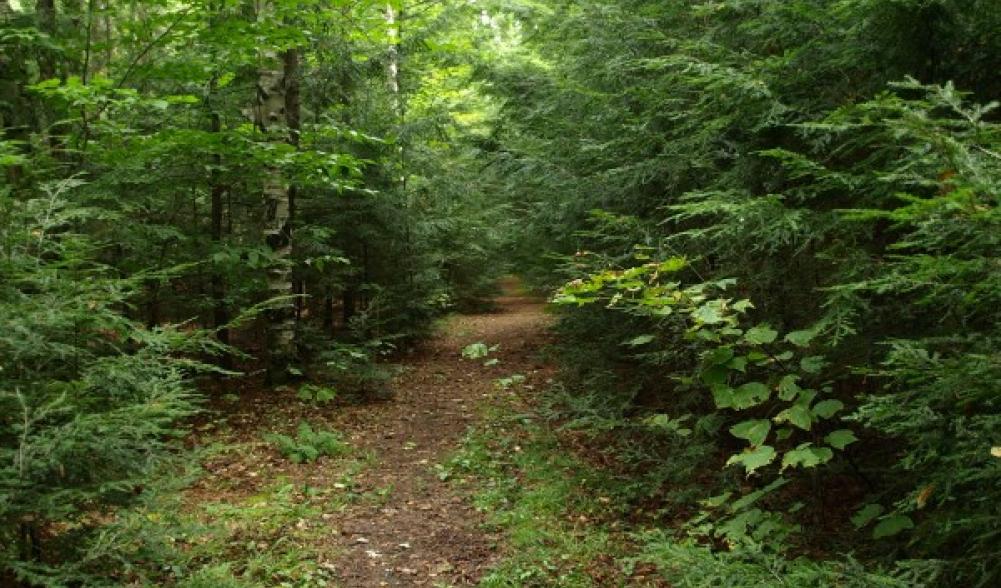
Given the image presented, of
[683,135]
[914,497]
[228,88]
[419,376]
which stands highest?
[228,88]

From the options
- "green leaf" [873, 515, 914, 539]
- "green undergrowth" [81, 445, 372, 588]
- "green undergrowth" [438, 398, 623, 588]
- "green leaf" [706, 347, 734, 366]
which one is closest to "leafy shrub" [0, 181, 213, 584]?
"green undergrowth" [81, 445, 372, 588]

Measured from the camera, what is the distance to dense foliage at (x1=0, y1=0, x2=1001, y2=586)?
321 cm

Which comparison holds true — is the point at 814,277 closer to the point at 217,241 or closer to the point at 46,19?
the point at 217,241

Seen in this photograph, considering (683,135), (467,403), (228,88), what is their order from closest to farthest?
(683,135) → (228,88) → (467,403)

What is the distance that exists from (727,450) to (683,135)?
142 inches

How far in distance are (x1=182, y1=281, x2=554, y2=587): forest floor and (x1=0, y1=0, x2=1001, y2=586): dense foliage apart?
55 cm

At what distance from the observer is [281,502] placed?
6.57m

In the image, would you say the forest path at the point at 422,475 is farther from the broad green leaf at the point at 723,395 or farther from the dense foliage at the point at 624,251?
the broad green leaf at the point at 723,395

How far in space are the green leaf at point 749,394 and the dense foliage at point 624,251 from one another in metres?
0.05

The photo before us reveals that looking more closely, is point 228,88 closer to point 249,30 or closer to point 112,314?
point 249,30

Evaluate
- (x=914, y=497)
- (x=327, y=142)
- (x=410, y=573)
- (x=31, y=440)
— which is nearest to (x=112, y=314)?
(x=31, y=440)

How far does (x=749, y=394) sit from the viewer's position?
4.14m

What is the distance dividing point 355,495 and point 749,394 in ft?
15.8

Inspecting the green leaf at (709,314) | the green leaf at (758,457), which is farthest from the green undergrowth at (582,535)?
the green leaf at (709,314)
